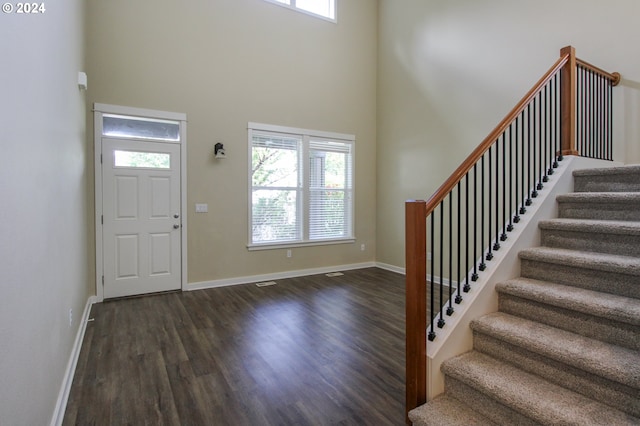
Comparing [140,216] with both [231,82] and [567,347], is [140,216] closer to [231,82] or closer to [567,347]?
[231,82]

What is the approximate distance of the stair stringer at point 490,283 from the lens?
6.41 feet

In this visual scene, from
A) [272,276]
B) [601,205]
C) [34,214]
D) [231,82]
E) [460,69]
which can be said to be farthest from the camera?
[272,276]

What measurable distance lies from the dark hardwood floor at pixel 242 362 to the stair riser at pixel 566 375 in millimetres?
682

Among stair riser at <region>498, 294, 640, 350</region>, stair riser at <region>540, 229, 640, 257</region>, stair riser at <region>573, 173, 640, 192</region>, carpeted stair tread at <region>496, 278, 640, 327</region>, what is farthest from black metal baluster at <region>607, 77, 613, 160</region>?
stair riser at <region>498, 294, 640, 350</region>

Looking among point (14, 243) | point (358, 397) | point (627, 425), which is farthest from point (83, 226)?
point (627, 425)

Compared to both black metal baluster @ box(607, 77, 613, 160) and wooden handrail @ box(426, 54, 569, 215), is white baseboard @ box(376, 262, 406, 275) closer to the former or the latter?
black metal baluster @ box(607, 77, 613, 160)

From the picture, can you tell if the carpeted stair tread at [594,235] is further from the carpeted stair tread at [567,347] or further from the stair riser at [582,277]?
the carpeted stair tread at [567,347]

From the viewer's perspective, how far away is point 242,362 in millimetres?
2639

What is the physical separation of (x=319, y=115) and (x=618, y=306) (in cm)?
484

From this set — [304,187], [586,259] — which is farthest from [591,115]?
[304,187]

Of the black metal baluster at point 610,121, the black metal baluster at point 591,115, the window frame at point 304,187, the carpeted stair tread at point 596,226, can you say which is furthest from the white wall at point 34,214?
the black metal baluster at point 610,121

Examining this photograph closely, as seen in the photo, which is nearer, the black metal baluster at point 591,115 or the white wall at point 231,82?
the black metal baluster at point 591,115

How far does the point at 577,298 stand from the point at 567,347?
324 millimetres

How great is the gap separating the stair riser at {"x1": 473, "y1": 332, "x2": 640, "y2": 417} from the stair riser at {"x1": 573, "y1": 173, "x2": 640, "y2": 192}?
172 cm
